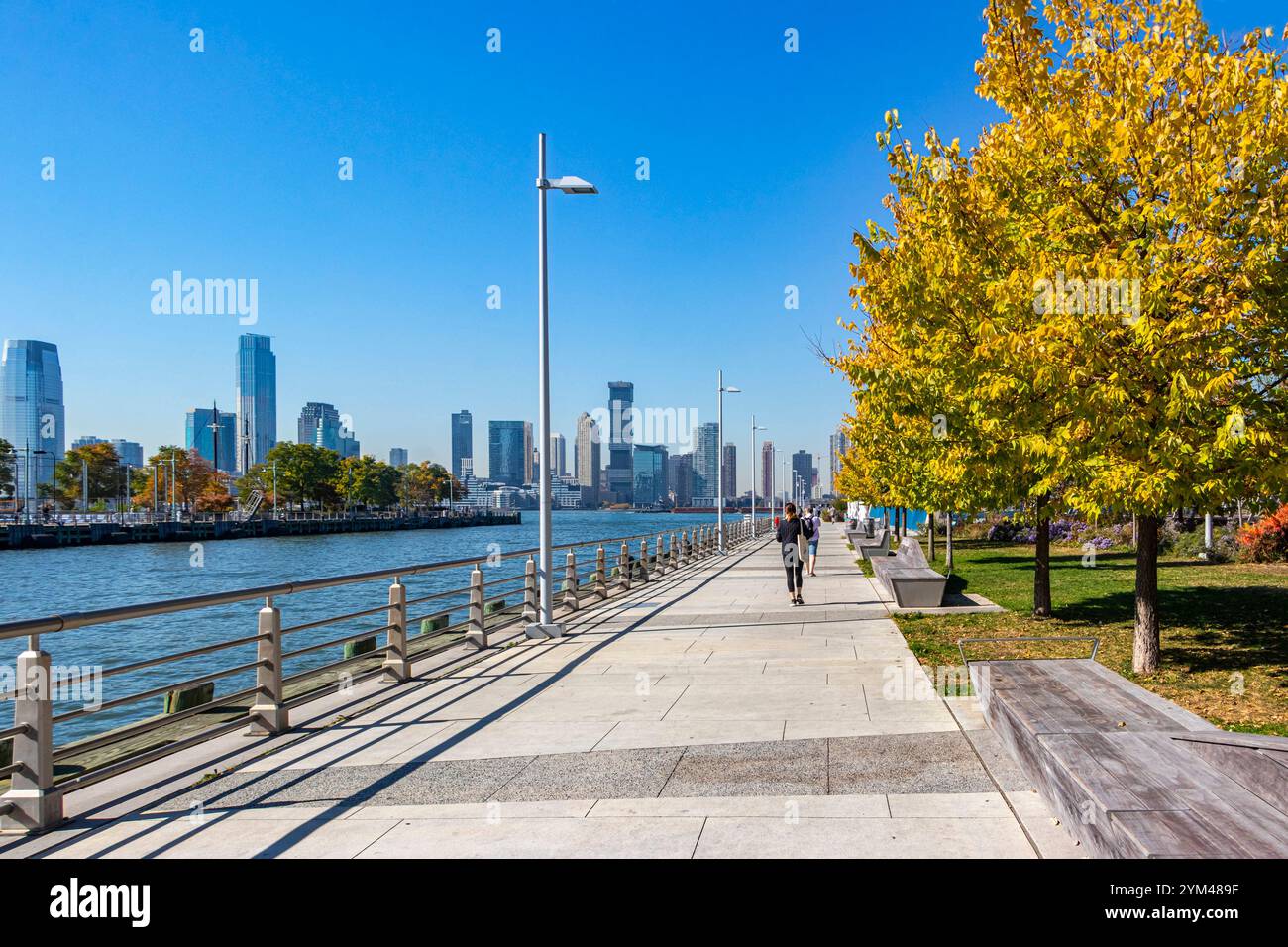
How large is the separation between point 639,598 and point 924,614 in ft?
21.1

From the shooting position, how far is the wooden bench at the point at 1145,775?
11.9ft

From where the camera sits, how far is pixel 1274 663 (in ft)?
32.1

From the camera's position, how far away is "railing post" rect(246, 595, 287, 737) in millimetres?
7686

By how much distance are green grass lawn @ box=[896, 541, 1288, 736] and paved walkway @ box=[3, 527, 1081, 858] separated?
2.10 meters

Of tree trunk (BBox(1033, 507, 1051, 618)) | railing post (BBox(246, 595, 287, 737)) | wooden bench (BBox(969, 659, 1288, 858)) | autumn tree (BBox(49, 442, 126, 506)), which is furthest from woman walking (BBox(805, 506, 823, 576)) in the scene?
autumn tree (BBox(49, 442, 126, 506))

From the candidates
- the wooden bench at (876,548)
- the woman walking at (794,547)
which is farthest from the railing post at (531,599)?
the wooden bench at (876,548)

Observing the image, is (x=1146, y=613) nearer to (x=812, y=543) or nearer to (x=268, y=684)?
(x=268, y=684)

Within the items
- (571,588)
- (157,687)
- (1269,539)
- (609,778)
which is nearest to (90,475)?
(571,588)

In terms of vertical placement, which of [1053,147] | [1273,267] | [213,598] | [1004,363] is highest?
[1053,147]

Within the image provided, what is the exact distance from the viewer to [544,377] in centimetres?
1437

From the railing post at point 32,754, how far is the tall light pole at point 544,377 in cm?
873

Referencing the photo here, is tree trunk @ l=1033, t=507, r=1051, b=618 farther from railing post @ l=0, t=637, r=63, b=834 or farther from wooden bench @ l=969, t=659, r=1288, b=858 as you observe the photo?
railing post @ l=0, t=637, r=63, b=834
